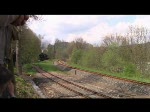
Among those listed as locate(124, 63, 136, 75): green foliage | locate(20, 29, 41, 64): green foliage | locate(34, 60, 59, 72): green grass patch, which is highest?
locate(20, 29, 41, 64): green foliage

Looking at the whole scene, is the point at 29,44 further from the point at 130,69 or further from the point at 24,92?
the point at 24,92

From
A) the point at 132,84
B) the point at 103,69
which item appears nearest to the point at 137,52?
the point at 103,69

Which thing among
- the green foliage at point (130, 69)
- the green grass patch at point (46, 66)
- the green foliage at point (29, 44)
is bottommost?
the green grass patch at point (46, 66)

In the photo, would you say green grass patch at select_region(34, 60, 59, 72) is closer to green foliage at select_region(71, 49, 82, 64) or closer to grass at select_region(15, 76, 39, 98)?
green foliage at select_region(71, 49, 82, 64)

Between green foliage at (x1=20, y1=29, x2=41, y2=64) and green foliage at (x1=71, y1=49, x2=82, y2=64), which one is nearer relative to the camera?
green foliage at (x1=20, y1=29, x2=41, y2=64)

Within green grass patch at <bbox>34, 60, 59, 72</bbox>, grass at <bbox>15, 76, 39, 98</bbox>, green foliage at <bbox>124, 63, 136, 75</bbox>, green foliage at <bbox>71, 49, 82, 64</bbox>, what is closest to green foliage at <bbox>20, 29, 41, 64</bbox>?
green foliage at <bbox>124, 63, 136, 75</bbox>

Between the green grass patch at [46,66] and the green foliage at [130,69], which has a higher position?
the green foliage at [130,69]

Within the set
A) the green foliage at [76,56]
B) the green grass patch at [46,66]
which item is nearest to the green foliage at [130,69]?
the green grass patch at [46,66]

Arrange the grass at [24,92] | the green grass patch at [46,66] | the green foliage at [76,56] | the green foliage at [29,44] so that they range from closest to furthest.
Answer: the grass at [24,92]
the green foliage at [29,44]
the green grass patch at [46,66]
the green foliage at [76,56]

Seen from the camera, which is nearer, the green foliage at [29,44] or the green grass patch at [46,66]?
the green foliage at [29,44]

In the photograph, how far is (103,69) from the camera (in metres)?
30.1

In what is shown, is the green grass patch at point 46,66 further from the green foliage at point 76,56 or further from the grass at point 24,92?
the grass at point 24,92
